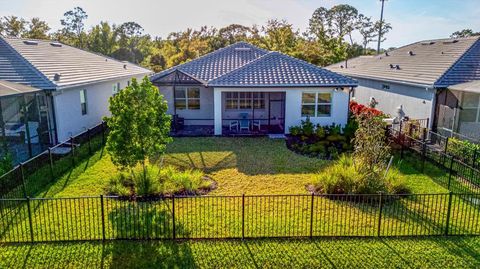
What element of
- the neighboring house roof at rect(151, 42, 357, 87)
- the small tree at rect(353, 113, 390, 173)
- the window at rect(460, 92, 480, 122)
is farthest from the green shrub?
the neighboring house roof at rect(151, 42, 357, 87)

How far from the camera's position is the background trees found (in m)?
40.9

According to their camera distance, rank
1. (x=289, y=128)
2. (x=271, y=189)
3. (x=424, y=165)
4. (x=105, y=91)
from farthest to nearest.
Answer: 1. (x=105, y=91)
2. (x=289, y=128)
3. (x=424, y=165)
4. (x=271, y=189)

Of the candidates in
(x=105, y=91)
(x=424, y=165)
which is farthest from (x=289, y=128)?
(x=105, y=91)

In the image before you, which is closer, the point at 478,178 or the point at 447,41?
the point at 478,178

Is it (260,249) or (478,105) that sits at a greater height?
(478,105)

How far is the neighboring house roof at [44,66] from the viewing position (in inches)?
600

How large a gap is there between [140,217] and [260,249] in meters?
3.41

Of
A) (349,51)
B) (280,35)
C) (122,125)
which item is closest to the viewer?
(122,125)

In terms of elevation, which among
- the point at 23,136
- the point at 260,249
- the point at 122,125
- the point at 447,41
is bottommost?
the point at 260,249

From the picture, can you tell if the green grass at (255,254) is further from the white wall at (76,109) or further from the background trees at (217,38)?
the background trees at (217,38)

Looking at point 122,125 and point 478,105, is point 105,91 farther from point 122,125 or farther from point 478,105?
point 478,105

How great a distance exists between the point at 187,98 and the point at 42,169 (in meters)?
10.3

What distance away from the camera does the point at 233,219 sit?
9.14 meters

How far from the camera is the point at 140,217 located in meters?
9.31
